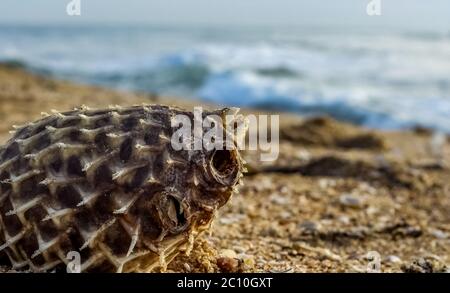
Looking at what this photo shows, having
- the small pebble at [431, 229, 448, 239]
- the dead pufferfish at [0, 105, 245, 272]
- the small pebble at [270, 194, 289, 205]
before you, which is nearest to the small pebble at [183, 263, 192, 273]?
the dead pufferfish at [0, 105, 245, 272]

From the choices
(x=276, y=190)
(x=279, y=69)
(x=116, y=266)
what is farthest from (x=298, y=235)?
(x=279, y=69)

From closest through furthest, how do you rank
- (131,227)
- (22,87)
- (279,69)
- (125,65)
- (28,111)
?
(131,227) < (28,111) < (22,87) < (279,69) < (125,65)

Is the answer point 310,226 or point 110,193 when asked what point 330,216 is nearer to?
point 310,226

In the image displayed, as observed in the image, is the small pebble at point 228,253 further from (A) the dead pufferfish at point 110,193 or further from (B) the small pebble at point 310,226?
(B) the small pebble at point 310,226

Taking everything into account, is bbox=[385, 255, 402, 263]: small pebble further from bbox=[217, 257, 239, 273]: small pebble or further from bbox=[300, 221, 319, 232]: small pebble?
bbox=[217, 257, 239, 273]: small pebble

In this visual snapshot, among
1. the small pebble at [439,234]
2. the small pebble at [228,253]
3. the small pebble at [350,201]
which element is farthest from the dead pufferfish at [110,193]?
the small pebble at [350,201]

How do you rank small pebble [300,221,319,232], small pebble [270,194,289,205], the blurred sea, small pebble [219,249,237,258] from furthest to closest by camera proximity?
the blurred sea
small pebble [270,194,289,205]
small pebble [300,221,319,232]
small pebble [219,249,237,258]
